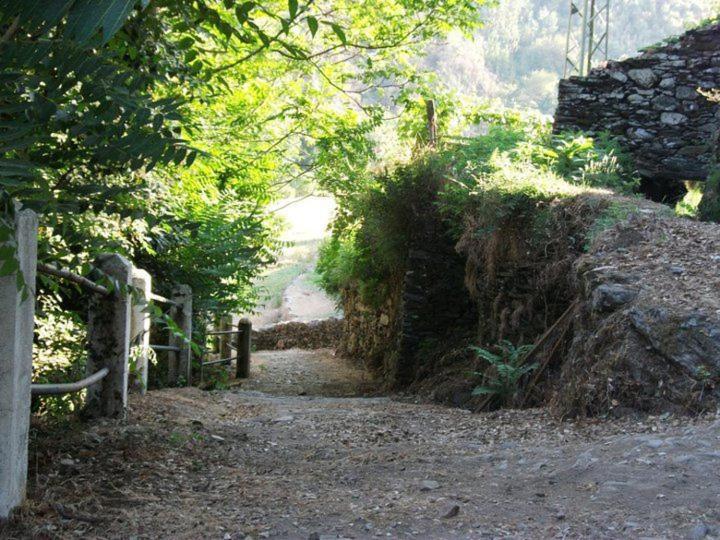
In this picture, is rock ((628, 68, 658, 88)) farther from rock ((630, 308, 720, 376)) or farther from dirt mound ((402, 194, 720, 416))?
rock ((630, 308, 720, 376))

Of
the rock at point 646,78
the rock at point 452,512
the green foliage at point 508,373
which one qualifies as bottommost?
the rock at point 452,512

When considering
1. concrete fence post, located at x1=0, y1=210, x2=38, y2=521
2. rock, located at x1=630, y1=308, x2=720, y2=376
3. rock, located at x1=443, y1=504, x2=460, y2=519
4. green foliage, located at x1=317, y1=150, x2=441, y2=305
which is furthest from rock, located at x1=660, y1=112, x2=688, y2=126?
concrete fence post, located at x1=0, y1=210, x2=38, y2=521

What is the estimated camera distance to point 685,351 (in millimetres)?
5371

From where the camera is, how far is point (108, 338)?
5.02 meters

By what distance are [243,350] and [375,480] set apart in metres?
9.60

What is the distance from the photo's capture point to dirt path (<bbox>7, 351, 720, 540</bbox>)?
11.0ft

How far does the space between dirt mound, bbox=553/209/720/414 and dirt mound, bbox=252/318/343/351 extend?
48.0ft

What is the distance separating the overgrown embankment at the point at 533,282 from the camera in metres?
5.56

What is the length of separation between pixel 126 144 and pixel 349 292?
14.4 metres

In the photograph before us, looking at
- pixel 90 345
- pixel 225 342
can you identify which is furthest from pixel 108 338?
pixel 225 342

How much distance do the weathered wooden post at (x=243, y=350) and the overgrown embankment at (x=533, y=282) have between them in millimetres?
2170

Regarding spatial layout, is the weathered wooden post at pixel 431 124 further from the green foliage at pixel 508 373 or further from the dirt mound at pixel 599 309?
the green foliage at pixel 508 373

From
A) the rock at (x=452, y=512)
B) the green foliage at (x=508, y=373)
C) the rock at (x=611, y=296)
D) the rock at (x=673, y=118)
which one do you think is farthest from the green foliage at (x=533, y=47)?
the rock at (x=452, y=512)

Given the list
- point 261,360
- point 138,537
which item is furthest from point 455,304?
point 138,537
